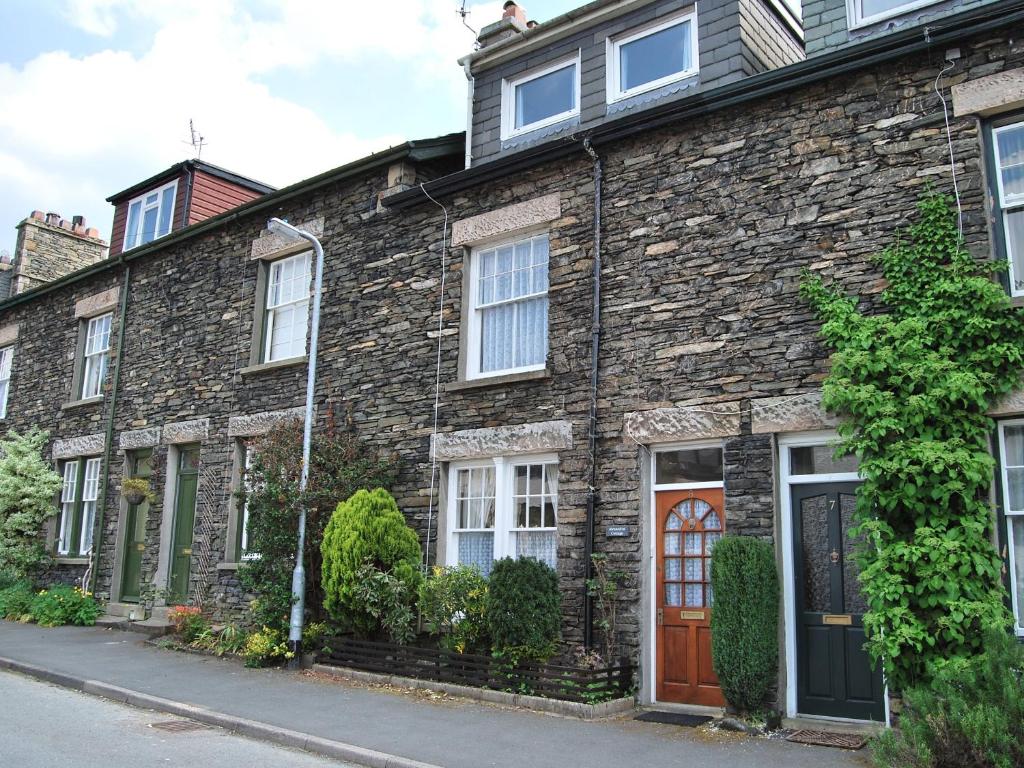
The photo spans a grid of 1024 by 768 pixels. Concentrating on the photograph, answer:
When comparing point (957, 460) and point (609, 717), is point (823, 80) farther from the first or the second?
point (609, 717)

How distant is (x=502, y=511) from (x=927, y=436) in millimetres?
5171

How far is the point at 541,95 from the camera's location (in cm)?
1286

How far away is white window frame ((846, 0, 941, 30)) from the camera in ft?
31.8

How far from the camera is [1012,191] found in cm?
848

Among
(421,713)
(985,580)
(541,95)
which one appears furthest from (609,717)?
(541,95)

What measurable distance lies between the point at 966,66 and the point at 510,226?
544 centimetres

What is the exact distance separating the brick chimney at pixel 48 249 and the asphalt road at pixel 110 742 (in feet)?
52.9

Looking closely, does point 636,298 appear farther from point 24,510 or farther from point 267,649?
point 24,510

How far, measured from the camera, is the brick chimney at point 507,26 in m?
13.3

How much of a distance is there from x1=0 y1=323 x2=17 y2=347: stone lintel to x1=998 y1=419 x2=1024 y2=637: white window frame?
2083 centimetres

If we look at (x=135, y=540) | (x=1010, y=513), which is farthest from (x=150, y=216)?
(x=1010, y=513)

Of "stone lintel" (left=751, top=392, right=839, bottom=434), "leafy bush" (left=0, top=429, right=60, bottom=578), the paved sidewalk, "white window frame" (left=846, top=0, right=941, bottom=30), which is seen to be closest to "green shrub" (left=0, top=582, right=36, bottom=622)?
"leafy bush" (left=0, top=429, right=60, bottom=578)

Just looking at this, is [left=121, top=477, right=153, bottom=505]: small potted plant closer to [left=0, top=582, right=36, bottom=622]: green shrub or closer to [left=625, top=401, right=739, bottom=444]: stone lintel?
[left=0, top=582, right=36, bottom=622]: green shrub

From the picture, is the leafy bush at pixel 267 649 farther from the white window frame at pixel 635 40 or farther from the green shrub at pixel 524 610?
the white window frame at pixel 635 40
